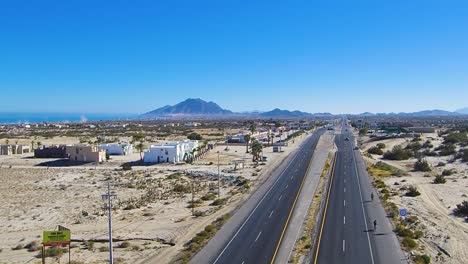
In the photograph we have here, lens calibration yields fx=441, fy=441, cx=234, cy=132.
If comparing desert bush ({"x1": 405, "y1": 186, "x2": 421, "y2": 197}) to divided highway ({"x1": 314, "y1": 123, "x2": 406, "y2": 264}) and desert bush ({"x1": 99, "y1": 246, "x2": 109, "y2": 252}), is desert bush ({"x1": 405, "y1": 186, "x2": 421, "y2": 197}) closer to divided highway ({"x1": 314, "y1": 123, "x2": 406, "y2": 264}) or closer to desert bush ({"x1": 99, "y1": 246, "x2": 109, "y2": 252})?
divided highway ({"x1": 314, "y1": 123, "x2": 406, "y2": 264})

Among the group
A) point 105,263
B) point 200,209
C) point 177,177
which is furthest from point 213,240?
point 177,177

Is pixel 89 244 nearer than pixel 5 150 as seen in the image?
Yes

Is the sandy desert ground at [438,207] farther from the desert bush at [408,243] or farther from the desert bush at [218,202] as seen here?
the desert bush at [218,202]

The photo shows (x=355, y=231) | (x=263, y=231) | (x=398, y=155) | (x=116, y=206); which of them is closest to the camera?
(x=263, y=231)

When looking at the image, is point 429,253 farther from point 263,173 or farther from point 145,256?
point 263,173

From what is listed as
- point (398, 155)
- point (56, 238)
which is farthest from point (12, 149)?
point (56, 238)

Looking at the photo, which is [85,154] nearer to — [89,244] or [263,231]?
[89,244]
